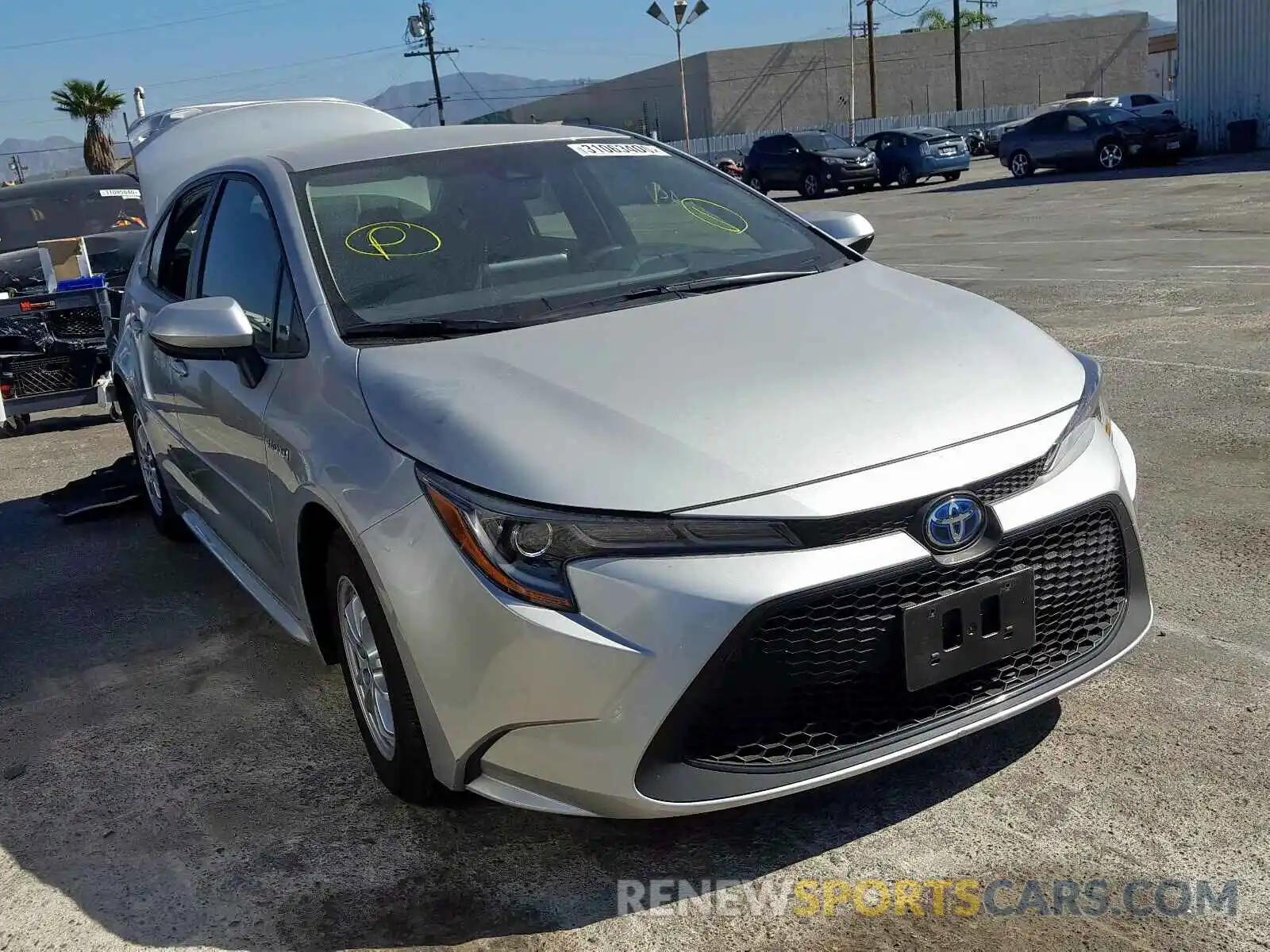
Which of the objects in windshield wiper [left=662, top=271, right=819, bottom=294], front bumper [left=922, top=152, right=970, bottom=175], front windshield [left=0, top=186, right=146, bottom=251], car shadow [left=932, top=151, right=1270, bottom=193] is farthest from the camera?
front bumper [left=922, top=152, right=970, bottom=175]

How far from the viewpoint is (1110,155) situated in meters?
26.3

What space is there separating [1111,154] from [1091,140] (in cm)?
51

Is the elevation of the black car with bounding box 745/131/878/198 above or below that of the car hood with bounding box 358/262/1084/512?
below

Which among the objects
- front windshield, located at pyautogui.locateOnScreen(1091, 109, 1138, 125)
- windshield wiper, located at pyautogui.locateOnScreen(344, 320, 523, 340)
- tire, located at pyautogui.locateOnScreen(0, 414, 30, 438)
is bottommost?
front windshield, located at pyautogui.locateOnScreen(1091, 109, 1138, 125)

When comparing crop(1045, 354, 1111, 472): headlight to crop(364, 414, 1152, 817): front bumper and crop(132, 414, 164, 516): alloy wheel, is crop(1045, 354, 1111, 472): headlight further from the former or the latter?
crop(132, 414, 164, 516): alloy wheel

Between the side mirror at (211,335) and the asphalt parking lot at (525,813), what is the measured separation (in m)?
1.10

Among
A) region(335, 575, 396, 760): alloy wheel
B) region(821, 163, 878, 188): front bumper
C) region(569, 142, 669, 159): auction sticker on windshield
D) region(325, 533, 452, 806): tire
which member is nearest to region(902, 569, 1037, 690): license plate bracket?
region(325, 533, 452, 806): tire

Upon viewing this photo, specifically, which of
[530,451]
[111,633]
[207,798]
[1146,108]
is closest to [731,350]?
[530,451]

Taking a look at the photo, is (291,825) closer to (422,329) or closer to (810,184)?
(422,329)

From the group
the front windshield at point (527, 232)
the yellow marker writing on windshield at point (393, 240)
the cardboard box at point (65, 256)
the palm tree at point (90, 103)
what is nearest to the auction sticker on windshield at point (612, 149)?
the front windshield at point (527, 232)

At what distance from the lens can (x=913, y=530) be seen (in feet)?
8.46

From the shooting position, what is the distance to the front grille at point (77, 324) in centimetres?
891

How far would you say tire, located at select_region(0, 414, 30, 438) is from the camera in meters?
9.16

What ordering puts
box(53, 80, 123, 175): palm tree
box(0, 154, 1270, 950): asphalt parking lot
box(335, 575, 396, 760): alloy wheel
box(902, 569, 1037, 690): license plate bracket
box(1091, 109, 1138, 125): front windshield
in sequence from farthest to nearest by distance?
box(53, 80, 123, 175): palm tree
box(1091, 109, 1138, 125): front windshield
box(335, 575, 396, 760): alloy wheel
box(0, 154, 1270, 950): asphalt parking lot
box(902, 569, 1037, 690): license plate bracket
